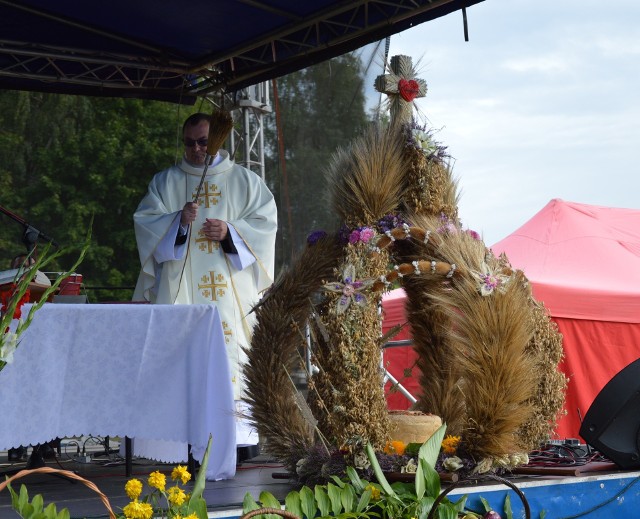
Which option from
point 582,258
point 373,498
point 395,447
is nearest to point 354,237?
point 395,447

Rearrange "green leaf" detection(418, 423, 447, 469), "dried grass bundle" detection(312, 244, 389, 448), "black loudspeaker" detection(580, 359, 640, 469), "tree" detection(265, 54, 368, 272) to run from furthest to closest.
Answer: "tree" detection(265, 54, 368, 272) < "black loudspeaker" detection(580, 359, 640, 469) < "dried grass bundle" detection(312, 244, 389, 448) < "green leaf" detection(418, 423, 447, 469)

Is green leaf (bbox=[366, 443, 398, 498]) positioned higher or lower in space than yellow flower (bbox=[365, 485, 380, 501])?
higher

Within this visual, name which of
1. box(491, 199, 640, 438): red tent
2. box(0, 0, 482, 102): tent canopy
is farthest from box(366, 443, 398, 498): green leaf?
box(491, 199, 640, 438): red tent

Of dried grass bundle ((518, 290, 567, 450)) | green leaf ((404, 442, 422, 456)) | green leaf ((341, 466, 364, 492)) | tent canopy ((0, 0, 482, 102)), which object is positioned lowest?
green leaf ((341, 466, 364, 492))

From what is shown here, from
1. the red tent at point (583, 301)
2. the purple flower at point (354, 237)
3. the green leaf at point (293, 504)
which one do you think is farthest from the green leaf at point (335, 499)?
the red tent at point (583, 301)

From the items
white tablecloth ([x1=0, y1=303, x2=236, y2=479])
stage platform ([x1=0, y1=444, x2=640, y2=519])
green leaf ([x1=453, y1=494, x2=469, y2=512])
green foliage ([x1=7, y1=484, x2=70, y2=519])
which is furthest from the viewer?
white tablecloth ([x1=0, y1=303, x2=236, y2=479])

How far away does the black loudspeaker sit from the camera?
15.6ft

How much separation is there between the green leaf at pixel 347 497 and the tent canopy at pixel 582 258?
5.34 m

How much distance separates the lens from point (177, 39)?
7.52m

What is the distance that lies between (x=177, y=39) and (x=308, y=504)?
4925 mm

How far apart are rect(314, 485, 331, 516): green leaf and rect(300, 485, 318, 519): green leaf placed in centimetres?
2

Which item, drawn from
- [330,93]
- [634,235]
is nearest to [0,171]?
[330,93]

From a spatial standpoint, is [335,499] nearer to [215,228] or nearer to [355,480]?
[355,480]

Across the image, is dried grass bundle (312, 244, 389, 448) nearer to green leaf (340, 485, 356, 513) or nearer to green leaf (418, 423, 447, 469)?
green leaf (418, 423, 447, 469)
